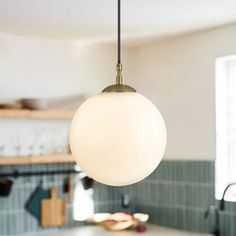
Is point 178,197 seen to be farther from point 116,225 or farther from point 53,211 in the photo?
point 53,211

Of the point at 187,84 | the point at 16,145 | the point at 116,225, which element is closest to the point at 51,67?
the point at 16,145

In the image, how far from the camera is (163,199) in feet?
13.8

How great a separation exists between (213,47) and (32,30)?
4.27 ft

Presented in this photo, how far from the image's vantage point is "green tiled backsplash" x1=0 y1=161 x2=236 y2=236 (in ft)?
12.5

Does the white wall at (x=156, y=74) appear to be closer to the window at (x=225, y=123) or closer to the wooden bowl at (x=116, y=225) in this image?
the window at (x=225, y=123)

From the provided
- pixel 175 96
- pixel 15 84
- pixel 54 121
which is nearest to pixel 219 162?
pixel 175 96

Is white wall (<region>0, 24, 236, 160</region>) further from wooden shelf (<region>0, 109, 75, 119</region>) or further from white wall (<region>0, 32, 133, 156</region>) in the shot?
wooden shelf (<region>0, 109, 75, 119</region>)

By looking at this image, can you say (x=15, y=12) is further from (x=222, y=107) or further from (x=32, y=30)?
(x=222, y=107)

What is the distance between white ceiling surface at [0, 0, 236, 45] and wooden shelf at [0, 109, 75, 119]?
57cm

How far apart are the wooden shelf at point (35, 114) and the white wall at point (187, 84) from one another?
0.79m

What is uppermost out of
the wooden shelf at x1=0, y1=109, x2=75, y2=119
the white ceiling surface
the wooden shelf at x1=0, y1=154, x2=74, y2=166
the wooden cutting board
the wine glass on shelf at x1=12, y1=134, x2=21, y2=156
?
the white ceiling surface

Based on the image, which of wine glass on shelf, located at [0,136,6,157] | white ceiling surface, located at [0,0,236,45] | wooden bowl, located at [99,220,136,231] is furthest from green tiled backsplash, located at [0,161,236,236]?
white ceiling surface, located at [0,0,236,45]

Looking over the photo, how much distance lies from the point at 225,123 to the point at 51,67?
139cm

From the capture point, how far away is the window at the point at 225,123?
3.77 meters
